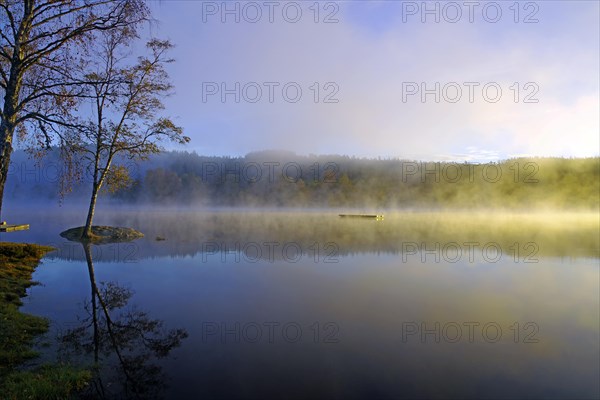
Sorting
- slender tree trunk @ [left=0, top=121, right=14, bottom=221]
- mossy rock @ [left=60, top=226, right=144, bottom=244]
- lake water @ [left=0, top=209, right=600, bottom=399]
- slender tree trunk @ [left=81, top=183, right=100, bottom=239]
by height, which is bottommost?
lake water @ [left=0, top=209, right=600, bottom=399]

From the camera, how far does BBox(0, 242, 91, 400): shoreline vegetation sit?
19.9ft

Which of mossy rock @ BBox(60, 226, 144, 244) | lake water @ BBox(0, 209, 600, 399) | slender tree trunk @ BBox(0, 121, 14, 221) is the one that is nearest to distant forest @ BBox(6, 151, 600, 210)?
mossy rock @ BBox(60, 226, 144, 244)

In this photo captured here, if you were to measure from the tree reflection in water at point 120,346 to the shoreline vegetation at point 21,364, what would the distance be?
38 centimetres

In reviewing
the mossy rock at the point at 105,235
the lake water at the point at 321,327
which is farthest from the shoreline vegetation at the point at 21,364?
the mossy rock at the point at 105,235

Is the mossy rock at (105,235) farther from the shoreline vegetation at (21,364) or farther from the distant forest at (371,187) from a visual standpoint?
the distant forest at (371,187)

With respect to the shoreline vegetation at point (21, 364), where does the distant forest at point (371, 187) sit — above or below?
above

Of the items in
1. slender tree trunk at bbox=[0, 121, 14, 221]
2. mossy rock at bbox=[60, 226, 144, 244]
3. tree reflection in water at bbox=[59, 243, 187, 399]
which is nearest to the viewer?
tree reflection in water at bbox=[59, 243, 187, 399]

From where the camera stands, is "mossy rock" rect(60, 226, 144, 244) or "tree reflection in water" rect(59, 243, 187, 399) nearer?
"tree reflection in water" rect(59, 243, 187, 399)

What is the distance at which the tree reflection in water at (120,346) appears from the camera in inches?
258

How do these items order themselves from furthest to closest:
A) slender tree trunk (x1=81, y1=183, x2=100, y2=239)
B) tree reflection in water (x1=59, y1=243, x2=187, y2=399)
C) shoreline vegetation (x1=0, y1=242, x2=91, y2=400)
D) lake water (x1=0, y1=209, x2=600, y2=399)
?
1. slender tree trunk (x1=81, y1=183, x2=100, y2=239)
2. lake water (x1=0, y1=209, x2=600, y2=399)
3. tree reflection in water (x1=59, y1=243, x2=187, y2=399)
4. shoreline vegetation (x1=0, y1=242, x2=91, y2=400)

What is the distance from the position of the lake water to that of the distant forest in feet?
381

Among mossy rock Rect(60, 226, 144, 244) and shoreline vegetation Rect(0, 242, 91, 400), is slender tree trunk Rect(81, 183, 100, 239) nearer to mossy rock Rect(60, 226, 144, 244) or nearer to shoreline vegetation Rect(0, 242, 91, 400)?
mossy rock Rect(60, 226, 144, 244)

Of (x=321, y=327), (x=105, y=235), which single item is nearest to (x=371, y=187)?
(x=105, y=235)

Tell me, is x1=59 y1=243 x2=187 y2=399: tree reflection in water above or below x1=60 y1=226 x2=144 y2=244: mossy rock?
below
